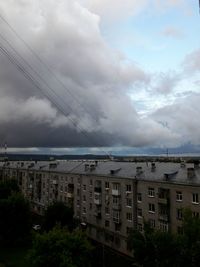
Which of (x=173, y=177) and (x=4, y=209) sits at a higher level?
(x=173, y=177)

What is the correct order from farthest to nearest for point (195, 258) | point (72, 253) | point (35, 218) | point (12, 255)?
point (35, 218) < point (12, 255) < point (72, 253) < point (195, 258)

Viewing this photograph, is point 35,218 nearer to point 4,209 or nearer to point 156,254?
point 4,209

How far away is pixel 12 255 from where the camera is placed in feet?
181

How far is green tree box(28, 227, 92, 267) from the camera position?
35250 millimetres

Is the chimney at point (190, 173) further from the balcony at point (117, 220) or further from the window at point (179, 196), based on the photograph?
the balcony at point (117, 220)

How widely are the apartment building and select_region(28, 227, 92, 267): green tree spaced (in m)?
8.44

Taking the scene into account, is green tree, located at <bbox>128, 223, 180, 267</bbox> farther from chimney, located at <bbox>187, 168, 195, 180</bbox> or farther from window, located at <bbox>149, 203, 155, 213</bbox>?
window, located at <bbox>149, 203, 155, 213</bbox>

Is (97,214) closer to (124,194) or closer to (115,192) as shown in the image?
(115,192)

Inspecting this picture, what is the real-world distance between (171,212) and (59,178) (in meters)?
37.8

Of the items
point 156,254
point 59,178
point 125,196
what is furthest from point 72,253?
point 59,178

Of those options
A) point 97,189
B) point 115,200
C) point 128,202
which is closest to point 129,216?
point 128,202

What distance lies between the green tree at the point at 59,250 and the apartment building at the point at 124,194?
844cm

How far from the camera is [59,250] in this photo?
118 feet

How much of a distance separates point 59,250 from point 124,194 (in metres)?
21.7
